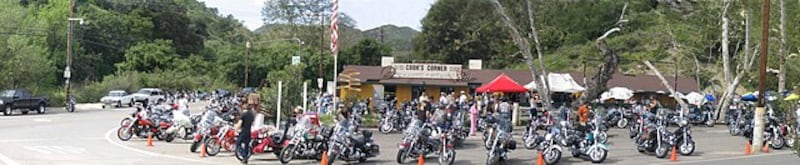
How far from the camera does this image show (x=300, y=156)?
60.9ft

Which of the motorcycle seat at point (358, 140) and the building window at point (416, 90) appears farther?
the building window at point (416, 90)

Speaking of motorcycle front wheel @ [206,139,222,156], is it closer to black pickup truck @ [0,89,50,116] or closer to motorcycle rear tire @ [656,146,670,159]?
motorcycle rear tire @ [656,146,670,159]

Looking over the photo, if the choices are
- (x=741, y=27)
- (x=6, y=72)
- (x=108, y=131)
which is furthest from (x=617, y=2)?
(x=108, y=131)

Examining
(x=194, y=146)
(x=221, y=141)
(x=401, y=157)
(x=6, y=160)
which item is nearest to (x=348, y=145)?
(x=401, y=157)

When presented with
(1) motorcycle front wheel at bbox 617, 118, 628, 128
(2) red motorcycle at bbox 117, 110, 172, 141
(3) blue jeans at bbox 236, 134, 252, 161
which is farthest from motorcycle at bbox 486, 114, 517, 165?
(1) motorcycle front wheel at bbox 617, 118, 628, 128

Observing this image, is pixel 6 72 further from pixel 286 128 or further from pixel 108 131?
pixel 286 128

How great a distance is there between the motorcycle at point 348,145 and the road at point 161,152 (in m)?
0.58

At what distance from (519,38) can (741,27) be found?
1447cm

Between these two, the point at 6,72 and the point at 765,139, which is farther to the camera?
the point at 6,72

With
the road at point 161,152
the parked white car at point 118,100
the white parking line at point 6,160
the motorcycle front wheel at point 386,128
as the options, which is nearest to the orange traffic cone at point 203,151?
the road at point 161,152

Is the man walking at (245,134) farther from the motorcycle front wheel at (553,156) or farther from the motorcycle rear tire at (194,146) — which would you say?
the motorcycle front wheel at (553,156)

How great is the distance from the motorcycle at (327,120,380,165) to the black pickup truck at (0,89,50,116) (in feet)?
87.1

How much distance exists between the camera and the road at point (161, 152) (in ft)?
60.2

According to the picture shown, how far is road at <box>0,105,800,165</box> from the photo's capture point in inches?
723
